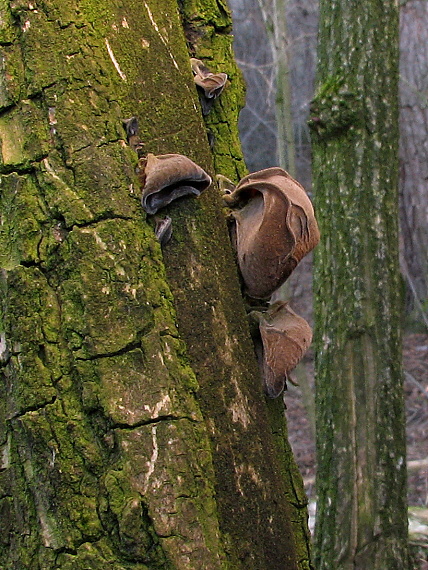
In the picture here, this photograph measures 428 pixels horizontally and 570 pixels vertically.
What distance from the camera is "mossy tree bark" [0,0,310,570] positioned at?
1.03 m

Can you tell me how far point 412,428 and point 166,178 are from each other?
6685 mm

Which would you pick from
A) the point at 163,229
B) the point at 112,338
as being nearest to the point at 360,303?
the point at 163,229

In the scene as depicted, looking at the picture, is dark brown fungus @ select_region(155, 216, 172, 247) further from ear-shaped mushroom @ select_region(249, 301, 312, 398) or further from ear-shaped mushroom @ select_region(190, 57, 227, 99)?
ear-shaped mushroom @ select_region(190, 57, 227, 99)

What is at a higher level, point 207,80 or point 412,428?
point 207,80

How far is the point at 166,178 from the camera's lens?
1154 millimetres

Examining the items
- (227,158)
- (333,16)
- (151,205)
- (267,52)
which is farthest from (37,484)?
(267,52)

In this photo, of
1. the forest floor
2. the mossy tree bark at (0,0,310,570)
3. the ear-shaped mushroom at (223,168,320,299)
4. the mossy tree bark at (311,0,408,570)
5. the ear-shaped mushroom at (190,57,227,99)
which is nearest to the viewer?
the mossy tree bark at (0,0,310,570)

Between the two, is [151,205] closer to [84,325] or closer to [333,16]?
[84,325]

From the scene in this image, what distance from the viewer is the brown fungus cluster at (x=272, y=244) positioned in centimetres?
129

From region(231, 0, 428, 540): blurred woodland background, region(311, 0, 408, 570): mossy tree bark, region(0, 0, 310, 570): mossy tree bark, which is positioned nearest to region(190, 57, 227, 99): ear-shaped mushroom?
region(0, 0, 310, 570): mossy tree bark

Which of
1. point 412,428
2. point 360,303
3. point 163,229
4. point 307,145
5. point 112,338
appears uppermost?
point 163,229

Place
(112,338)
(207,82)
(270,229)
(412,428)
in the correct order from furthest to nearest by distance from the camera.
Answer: (412,428), (207,82), (270,229), (112,338)

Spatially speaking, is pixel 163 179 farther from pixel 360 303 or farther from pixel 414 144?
pixel 414 144

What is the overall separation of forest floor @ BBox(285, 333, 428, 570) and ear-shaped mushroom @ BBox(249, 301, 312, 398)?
375 cm
